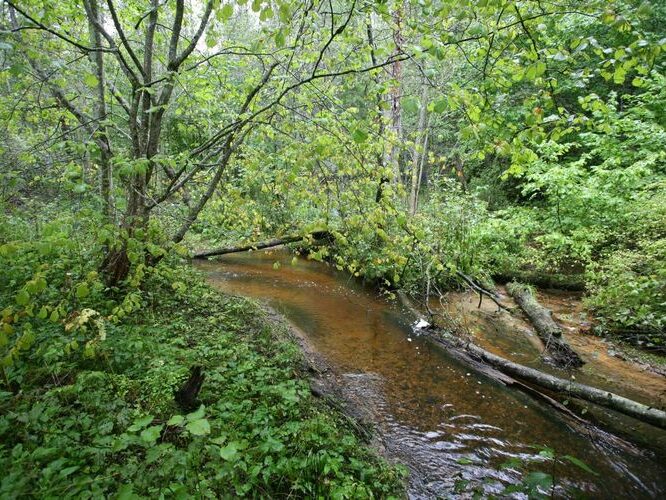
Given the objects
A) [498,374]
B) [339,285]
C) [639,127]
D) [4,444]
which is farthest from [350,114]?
[639,127]

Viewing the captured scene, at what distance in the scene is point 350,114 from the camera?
416 centimetres

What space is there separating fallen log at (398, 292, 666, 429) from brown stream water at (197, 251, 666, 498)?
0.29m

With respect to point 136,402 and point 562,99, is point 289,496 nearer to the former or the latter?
point 136,402

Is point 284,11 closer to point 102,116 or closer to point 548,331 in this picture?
point 102,116

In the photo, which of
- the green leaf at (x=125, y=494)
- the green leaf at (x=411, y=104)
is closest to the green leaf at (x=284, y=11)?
the green leaf at (x=411, y=104)

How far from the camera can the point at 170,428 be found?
3055 millimetres

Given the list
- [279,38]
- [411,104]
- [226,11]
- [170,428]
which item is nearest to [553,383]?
[411,104]

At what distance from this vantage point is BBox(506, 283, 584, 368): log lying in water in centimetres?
600

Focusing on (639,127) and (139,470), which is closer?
(139,470)

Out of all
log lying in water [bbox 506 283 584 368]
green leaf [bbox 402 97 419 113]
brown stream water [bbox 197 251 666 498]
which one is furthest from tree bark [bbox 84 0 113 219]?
log lying in water [bbox 506 283 584 368]

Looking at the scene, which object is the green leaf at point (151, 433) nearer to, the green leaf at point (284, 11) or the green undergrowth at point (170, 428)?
the green undergrowth at point (170, 428)

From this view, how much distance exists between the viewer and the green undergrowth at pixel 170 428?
223cm

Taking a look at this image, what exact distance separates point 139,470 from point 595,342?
7644mm

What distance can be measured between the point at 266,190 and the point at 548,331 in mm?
5555
